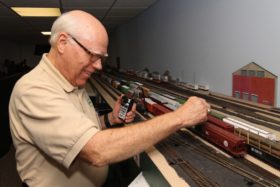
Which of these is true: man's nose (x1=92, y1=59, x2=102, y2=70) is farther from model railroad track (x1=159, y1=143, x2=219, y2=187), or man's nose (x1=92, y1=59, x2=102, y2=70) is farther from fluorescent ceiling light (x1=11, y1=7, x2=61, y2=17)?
fluorescent ceiling light (x1=11, y1=7, x2=61, y2=17)

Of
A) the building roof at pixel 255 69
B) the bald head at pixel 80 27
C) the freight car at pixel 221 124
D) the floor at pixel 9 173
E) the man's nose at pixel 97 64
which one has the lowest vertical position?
the floor at pixel 9 173

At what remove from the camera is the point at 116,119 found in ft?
6.71

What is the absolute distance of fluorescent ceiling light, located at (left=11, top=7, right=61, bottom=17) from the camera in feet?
18.1

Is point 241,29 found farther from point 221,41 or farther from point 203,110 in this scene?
point 203,110

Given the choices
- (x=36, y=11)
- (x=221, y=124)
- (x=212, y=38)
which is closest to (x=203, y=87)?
(x=212, y=38)

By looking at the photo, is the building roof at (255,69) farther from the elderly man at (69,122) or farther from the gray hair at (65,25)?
the gray hair at (65,25)

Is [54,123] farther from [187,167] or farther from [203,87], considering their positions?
[203,87]

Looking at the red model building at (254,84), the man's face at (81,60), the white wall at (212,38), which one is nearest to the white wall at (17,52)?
the white wall at (212,38)

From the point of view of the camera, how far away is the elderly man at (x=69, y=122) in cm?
117

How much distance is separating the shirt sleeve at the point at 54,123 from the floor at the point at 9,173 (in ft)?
8.41

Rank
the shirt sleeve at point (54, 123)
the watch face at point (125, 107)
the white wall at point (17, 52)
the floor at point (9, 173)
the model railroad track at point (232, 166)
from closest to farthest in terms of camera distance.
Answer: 1. the model railroad track at point (232, 166)
2. the shirt sleeve at point (54, 123)
3. the watch face at point (125, 107)
4. the floor at point (9, 173)
5. the white wall at point (17, 52)

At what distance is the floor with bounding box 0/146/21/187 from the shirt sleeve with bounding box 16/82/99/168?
2.56 metres

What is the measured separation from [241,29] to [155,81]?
2.01m

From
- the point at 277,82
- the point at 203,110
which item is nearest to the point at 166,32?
the point at 277,82
